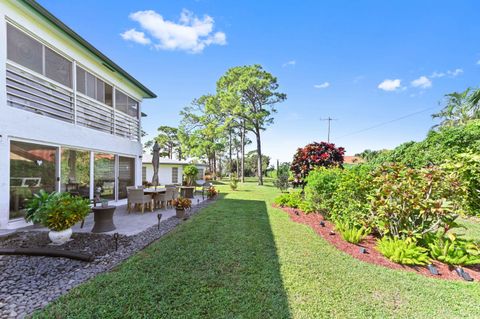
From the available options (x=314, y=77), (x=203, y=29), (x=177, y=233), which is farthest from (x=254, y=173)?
(x=177, y=233)

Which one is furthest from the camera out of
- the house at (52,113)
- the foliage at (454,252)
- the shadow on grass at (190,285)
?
the house at (52,113)

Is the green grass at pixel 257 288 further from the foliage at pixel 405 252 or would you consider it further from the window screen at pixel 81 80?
the window screen at pixel 81 80

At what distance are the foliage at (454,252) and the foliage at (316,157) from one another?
612 cm

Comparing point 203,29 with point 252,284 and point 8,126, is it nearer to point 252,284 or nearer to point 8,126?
point 8,126

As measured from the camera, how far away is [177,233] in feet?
19.2

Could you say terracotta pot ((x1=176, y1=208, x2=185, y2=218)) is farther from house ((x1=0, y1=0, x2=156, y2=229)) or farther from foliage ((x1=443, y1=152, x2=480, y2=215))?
foliage ((x1=443, y1=152, x2=480, y2=215))

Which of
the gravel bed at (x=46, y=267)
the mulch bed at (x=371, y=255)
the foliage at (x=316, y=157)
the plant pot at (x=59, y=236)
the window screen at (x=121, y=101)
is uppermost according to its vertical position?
the window screen at (x=121, y=101)

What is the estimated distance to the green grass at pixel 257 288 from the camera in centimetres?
267

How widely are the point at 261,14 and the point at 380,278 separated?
1121 cm

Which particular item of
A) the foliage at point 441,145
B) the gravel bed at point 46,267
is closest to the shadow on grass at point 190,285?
the gravel bed at point 46,267

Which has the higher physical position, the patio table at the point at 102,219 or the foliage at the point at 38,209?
the foliage at the point at 38,209

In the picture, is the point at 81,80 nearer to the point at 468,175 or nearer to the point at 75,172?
the point at 75,172

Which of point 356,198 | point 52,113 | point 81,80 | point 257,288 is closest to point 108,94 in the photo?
point 81,80

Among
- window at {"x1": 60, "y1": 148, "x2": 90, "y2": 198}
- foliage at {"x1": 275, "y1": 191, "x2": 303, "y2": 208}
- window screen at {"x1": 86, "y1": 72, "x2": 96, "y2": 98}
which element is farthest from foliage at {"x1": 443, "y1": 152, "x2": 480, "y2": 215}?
window screen at {"x1": 86, "y1": 72, "x2": 96, "y2": 98}
